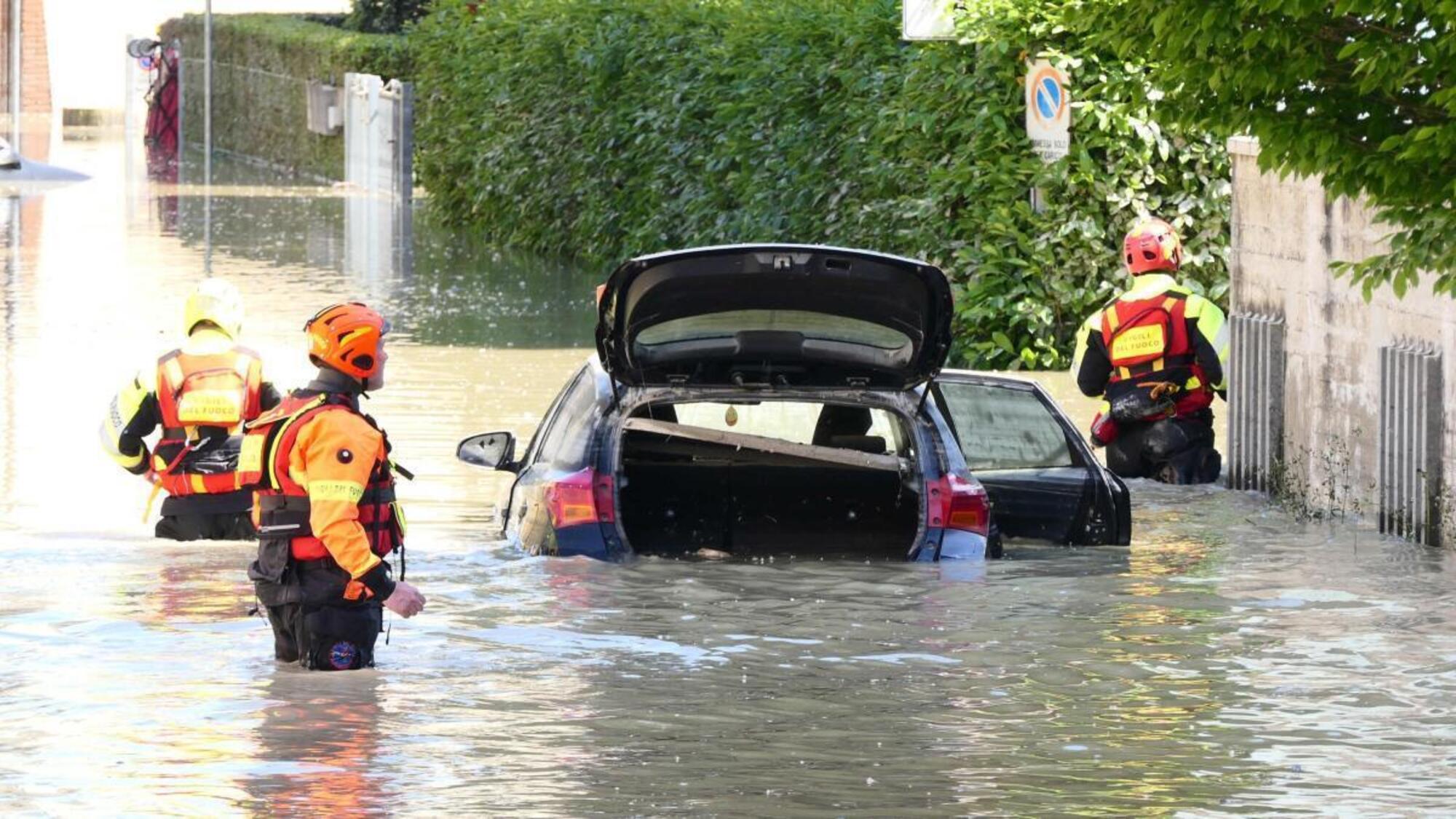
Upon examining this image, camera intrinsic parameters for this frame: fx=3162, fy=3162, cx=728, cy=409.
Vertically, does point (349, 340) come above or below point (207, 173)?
below

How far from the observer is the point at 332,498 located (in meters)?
9.59

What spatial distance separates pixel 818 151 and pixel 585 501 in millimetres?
12047

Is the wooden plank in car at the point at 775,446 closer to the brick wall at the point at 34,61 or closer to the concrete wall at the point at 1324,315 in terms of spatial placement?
the concrete wall at the point at 1324,315

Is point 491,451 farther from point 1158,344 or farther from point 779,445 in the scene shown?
point 1158,344

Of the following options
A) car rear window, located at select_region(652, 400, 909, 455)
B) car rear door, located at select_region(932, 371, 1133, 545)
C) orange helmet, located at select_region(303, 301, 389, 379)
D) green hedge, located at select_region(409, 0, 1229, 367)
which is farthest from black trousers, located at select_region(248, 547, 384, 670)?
car rear door, located at select_region(932, 371, 1133, 545)

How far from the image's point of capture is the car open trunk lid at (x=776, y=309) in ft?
39.3

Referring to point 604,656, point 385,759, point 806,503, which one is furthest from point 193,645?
point 806,503

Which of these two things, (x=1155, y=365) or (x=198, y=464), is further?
(x=1155, y=365)

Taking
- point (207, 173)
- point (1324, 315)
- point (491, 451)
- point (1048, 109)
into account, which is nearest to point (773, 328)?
point (491, 451)

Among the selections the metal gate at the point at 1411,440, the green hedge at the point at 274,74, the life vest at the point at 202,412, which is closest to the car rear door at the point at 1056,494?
the metal gate at the point at 1411,440

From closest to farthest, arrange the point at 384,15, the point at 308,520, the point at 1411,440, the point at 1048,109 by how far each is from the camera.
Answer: the point at 308,520 → the point at 1411,440 → the point at 1048,109 → the point at 384,15

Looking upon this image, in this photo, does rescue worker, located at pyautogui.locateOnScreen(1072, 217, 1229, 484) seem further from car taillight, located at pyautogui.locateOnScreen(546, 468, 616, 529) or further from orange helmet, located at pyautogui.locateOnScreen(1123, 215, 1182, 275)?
car taillight, located at pyautogui.locateOnScreen(546, 468, 616, 529)

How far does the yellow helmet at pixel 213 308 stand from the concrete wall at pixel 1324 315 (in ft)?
15.9

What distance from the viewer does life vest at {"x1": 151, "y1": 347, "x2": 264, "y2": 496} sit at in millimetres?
13195
